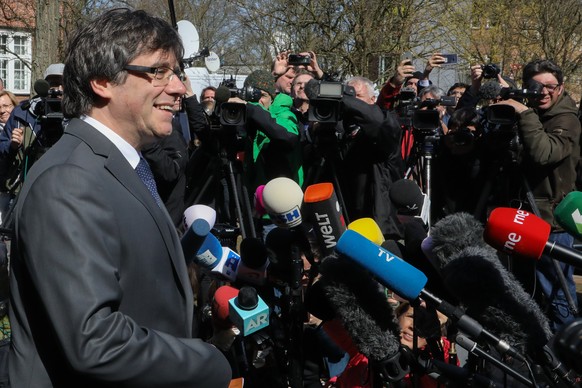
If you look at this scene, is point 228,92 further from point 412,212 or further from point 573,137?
point 573,137

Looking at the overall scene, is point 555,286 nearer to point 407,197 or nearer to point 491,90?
point 407,197

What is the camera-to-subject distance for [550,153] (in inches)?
166

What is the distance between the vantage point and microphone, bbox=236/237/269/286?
3.33m

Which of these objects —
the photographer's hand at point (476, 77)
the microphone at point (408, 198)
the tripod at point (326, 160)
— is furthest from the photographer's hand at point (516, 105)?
the microphone at point (408, 198)

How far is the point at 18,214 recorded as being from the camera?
1.71m

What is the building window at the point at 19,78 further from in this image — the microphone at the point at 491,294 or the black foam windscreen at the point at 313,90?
the microphone at the point at 491,294

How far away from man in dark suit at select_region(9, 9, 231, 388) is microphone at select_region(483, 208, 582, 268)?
33.2 inches

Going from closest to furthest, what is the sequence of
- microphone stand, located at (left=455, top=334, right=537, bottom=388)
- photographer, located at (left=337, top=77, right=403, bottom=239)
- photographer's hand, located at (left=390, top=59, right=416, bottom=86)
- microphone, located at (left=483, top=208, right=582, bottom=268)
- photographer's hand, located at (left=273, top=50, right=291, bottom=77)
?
microphone, located at (left=483, top=208, right=582, bottom=268), microphone stand, located at (left=455, top=334, right=537, bottom=388), photographer, located at (left=337, top=77, right=403, bottom=239), photographer's hand, located at (left=390, top=59, right=416, bottom=86), photographer's hand, located at (left=273, top=50, right=291, bottom=77)

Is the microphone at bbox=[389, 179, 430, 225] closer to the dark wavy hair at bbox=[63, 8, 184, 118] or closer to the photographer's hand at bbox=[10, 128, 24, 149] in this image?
the dark wavy hair at bbox=[63, 8, 184, 118]

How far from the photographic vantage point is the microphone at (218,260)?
3180 mm

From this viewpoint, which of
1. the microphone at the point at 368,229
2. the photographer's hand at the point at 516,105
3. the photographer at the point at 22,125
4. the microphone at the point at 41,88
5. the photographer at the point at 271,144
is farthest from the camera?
the photographer at the point at 22,125

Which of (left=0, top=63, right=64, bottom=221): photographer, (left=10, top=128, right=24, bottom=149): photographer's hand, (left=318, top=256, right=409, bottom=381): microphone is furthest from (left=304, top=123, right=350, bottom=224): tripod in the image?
(left=10, top=128, right=24, bottom=149): photographer's hand

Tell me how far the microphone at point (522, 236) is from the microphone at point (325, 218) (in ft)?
2.75

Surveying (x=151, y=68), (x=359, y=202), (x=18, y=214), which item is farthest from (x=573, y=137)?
(x=18, y=214)
